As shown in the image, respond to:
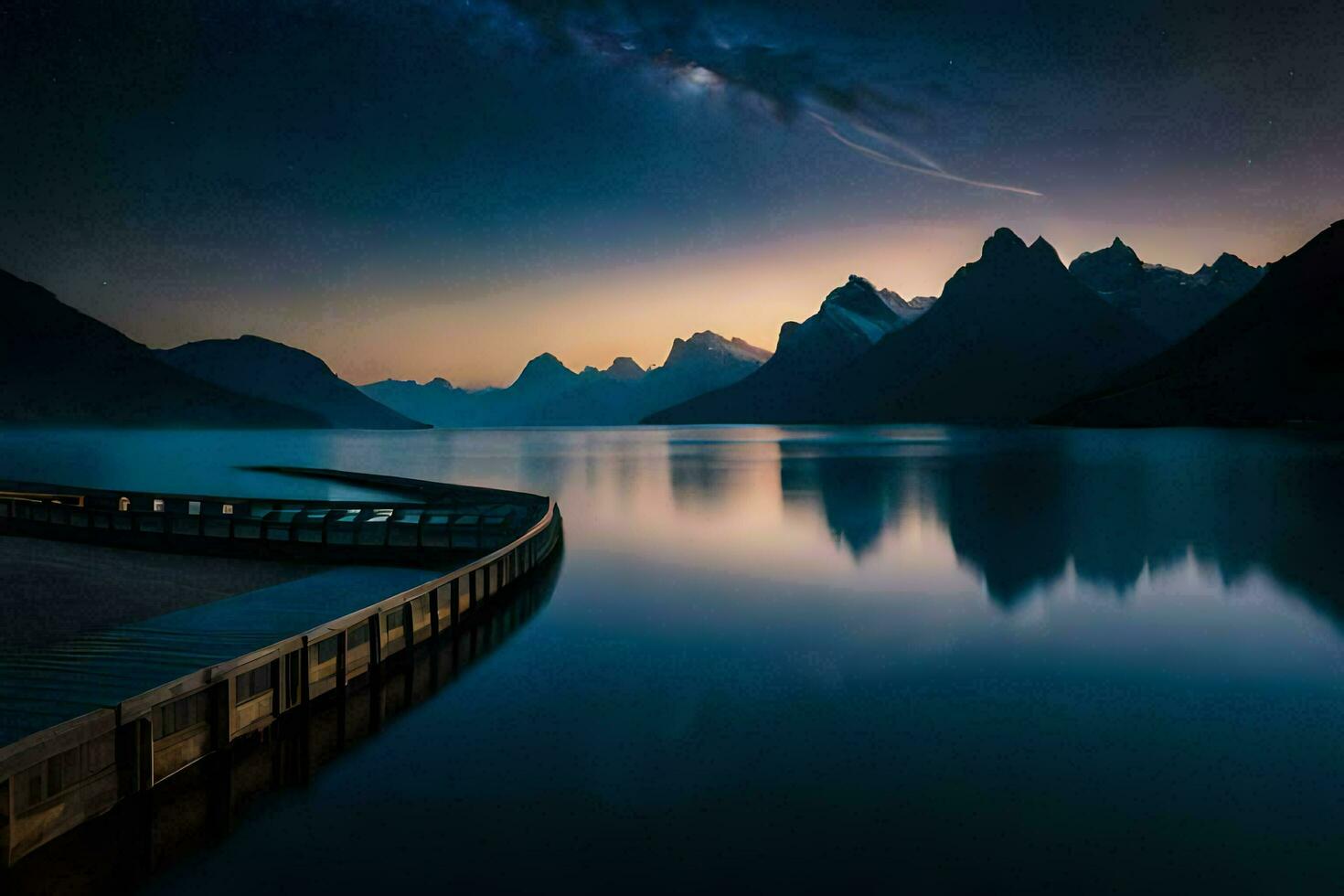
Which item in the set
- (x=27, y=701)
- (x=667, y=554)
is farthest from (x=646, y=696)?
(x=667, y=554)

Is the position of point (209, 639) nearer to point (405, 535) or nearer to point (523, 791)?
point (523, 791)

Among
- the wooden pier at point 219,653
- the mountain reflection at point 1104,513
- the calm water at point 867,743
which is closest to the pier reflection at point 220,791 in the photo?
the wooden pier at point 219,653

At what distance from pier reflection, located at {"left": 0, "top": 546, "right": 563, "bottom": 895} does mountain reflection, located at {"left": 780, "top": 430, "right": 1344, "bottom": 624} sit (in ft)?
52.8

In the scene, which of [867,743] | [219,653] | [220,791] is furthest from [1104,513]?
[220,791]

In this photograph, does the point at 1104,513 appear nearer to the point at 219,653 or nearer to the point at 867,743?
the point at 867,743

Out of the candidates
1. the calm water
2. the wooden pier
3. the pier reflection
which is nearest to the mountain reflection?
the calm water

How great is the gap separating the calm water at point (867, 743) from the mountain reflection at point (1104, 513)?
0.54m

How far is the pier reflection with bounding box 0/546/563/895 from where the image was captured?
7832 millimetres

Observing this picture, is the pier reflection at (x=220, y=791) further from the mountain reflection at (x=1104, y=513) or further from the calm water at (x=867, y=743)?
the mountain reflection at (x=1104, y=513)

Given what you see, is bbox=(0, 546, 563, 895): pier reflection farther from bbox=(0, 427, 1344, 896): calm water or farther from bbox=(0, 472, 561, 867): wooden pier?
bbox=(0, 427, 1344, 896): calm water

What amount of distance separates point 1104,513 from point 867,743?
129 feet

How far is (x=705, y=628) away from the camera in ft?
65.2

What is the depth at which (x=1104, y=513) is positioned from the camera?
45.5 m

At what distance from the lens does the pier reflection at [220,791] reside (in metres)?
7.83
